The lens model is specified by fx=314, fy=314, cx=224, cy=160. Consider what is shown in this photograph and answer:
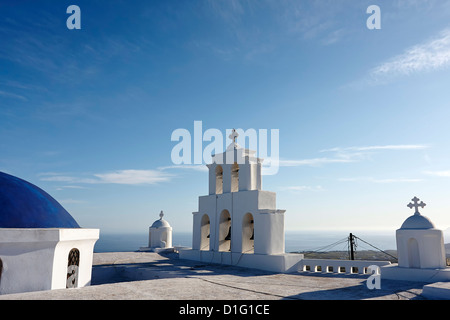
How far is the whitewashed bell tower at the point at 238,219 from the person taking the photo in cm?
1472

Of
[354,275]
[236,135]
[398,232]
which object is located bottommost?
[354,275]

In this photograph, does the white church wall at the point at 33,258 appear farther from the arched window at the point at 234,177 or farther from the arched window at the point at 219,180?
the arched window at the point at 219,180

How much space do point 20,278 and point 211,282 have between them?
5.69m

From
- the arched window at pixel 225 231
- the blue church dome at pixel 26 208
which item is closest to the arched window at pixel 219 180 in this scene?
the arched window at pixel 225 231

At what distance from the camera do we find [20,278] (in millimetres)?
9219

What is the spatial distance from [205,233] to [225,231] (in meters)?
1.58

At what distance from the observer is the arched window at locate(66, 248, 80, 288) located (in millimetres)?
10734

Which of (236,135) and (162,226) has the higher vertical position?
(236,135)

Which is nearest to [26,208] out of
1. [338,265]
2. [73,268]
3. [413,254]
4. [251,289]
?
[73,268]

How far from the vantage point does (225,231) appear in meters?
17.9

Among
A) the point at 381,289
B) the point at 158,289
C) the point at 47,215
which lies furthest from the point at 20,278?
the point at 381,289
